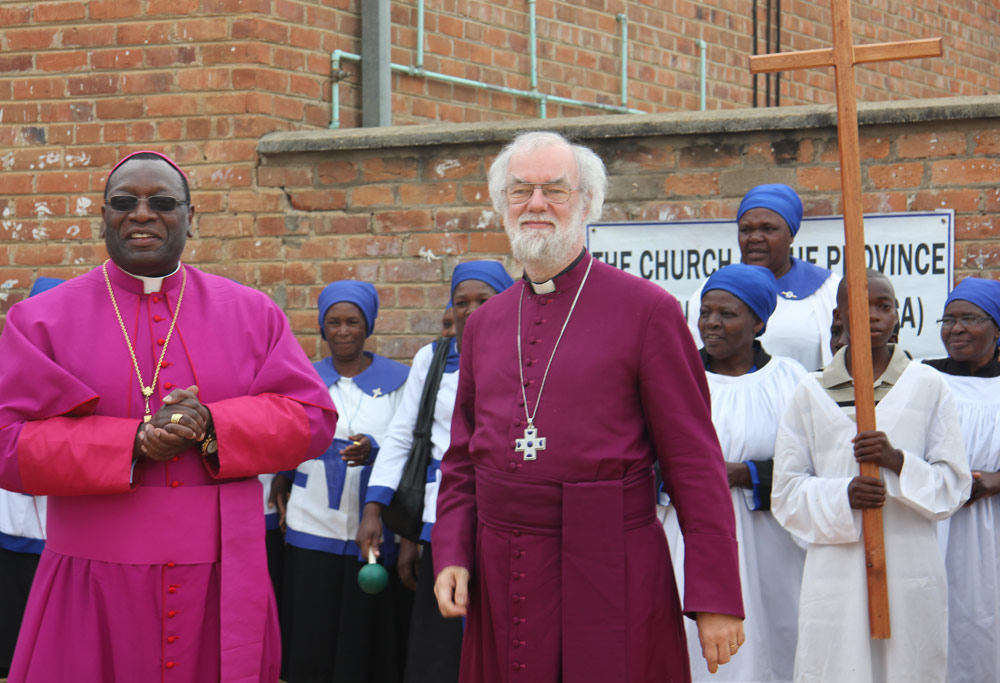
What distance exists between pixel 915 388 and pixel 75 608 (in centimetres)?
281

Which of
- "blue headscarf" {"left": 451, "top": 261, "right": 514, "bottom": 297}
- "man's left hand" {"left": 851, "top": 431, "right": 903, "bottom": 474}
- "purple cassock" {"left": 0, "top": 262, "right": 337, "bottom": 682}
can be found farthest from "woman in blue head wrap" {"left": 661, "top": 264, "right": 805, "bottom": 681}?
"purple cassock" {"left": 0, "top": 262, "right": 337, "bottom": 682}

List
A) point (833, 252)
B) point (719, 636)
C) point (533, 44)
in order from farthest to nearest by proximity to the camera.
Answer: point (533, 44) → point (833, 252) → point (719, 636)

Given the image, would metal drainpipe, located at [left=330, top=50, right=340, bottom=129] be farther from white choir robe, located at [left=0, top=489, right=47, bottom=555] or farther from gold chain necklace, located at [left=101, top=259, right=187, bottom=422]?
gold chain necklace, located at [left=101, top=259, right=187, bottom=422]

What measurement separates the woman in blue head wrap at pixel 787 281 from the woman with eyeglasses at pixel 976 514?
545 mm

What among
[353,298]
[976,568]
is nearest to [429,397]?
[353,298]

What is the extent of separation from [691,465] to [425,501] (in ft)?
6.98

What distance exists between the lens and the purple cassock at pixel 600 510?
A: 2998 mm

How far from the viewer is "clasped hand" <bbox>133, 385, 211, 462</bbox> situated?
10.5ft

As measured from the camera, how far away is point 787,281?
5.26 meters

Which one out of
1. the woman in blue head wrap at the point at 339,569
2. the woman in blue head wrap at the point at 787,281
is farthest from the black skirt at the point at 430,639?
the woman in blue head wrap at the point at 787,281

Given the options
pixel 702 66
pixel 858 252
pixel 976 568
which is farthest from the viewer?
pixel 702 66

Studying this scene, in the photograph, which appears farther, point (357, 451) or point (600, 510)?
point (357, 451)

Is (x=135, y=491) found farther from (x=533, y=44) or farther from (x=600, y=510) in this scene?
(x=533, y=44)

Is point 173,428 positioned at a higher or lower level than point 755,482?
higher
